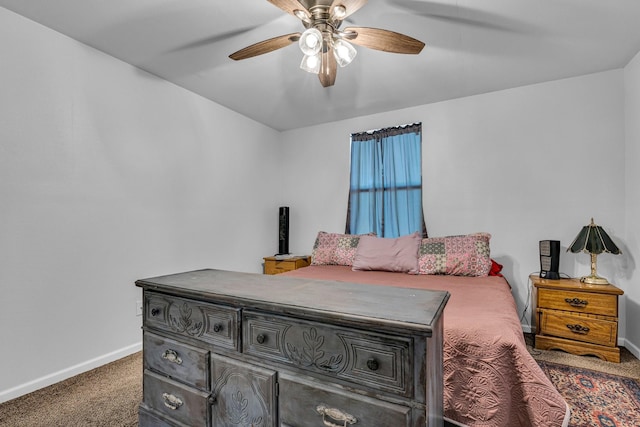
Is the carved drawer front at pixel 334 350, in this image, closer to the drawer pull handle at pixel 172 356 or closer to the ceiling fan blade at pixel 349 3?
the drawer pull handle at pixel 172 356

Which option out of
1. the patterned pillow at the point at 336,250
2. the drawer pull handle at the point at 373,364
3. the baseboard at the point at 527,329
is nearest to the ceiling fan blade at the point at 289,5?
the drawer pull handle at the point at 373,364

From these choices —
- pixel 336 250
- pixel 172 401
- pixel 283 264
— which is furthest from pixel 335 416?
pixel 283 264

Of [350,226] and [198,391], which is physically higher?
[350,226]

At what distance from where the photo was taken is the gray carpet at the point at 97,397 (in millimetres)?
1728

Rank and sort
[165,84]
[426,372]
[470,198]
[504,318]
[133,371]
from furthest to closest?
[470,198] → [165,84] → [133,371] → [504,318] → [426,372]

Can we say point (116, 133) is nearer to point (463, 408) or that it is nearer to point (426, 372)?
point (426, 372)

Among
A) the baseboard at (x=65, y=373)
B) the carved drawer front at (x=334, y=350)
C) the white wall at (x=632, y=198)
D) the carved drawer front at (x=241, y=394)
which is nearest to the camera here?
the carved drawer front at (x=334, y=350)

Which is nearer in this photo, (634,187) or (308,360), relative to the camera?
(308,360)

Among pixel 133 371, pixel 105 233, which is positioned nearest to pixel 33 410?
pixel 133 371

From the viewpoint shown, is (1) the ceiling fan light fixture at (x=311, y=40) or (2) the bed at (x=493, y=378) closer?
(2) the bed at (x=493, y=378)

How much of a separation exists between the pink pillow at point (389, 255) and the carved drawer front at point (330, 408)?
6.54 feet

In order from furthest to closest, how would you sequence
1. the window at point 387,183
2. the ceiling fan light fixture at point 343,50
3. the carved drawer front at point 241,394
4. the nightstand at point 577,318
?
the window at point 387,183 → the nightstand at point 577,318 → the ceiling fan light fixture at point 343,50 → the carved drawer front at point 241,394

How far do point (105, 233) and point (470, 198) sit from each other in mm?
3417

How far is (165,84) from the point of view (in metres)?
2.90
